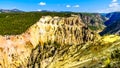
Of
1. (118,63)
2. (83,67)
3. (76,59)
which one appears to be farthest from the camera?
(76,59)

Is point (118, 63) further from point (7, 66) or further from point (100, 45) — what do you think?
point (7, 66)

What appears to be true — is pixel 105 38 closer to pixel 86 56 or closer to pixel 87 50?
pixel 87 50

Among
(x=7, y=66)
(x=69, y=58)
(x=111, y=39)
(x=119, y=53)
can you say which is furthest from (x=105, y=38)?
(x=7, y=66)

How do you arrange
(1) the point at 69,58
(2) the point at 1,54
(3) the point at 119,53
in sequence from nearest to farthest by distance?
(3) the point at 119,53 < (1) the point at 69,58 < (2) the point at 1,54

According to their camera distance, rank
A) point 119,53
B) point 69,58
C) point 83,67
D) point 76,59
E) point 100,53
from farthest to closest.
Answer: point 69,58 → point 76,59 → point 100,53 → point 83,67 → point 119,53

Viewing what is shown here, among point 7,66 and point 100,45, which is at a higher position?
point 100,45

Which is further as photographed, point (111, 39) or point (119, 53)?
point (111, 39)

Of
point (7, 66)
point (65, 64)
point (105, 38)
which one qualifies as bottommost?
point (7, 66)

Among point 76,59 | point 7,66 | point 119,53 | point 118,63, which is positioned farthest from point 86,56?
point 7,66

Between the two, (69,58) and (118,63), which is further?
(69,58)
